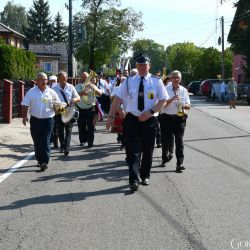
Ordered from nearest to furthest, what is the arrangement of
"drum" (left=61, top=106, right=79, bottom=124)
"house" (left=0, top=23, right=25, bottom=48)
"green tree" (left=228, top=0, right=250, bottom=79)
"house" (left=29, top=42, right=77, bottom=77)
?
"drum" (left=61, top=106, right=79, bottom=124) < "green tree" (left=228, top=0, right=250, bottom=79) < "house" (left=0, top=23, right=25, bottom=48) < "house" (left=29, top=42, right=77, bottom=77)

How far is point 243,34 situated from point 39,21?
7654 centimetres

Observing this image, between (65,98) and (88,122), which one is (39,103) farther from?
(88,122)

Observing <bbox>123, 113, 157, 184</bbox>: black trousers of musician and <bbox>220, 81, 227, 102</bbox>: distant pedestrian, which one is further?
<bbox>220, 81, 227, 102</bbox>: distant pedestrian

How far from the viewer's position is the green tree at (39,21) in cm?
11269

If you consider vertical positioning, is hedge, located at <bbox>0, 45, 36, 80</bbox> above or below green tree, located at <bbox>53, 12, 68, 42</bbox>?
below

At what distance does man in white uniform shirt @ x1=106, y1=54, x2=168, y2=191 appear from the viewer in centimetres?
805

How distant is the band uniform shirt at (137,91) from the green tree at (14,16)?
438ft

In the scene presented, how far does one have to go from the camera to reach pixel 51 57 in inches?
2916

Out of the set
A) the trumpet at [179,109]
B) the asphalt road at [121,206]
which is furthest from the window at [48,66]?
the trumpet at [179,109]

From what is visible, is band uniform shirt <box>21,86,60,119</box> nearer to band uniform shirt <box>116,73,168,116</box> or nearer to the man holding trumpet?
band uniform shirt <box>116,73,168,116</box>

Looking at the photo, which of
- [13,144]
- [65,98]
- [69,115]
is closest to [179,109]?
[69,115]

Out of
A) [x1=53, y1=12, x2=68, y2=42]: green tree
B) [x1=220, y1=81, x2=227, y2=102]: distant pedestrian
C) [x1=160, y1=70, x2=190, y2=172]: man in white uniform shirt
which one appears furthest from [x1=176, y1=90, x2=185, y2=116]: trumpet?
[x1=53, y1=12, x2=68, y2=42]: green tree

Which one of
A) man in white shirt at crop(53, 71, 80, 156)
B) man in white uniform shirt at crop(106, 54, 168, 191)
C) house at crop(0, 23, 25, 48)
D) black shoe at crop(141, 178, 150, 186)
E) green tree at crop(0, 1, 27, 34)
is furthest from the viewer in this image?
green tree at crop(0, 1, 27, 34)

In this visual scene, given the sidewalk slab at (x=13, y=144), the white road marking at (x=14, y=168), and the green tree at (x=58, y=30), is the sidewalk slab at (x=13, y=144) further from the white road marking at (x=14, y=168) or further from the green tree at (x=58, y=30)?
the green tree at (x=58, y=30)
